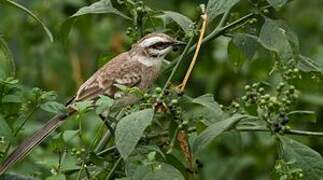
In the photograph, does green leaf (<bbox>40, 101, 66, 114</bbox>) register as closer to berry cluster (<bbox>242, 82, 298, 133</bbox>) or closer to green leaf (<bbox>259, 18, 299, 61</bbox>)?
berry cluster (<bbox>242, 82, 298, 133</bbox>)

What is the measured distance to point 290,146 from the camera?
3.61 m

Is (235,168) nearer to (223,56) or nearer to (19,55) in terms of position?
(223,56)

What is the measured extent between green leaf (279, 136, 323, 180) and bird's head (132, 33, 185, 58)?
2.02ft

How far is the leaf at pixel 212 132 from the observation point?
135 inches

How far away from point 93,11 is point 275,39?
65cm

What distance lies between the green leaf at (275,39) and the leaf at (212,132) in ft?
1.11

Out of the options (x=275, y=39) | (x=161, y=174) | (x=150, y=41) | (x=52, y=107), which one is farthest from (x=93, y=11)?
(x=161, y=174)

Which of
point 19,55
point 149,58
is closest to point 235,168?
point 19,55

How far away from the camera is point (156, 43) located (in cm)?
404

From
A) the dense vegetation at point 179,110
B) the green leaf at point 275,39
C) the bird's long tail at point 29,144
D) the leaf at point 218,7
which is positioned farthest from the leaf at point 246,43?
the bird's long tail at point 29,144

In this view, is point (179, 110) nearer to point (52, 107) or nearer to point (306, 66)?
point (52, 107)

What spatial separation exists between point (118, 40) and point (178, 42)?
326 cm

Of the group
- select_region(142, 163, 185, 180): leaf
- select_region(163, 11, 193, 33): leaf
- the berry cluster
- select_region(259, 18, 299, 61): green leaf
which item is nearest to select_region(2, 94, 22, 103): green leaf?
select_region(142, 163, 185, 180): leaf

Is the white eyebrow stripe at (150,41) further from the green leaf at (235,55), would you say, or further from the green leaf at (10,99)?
the green leaf at (10,99)
